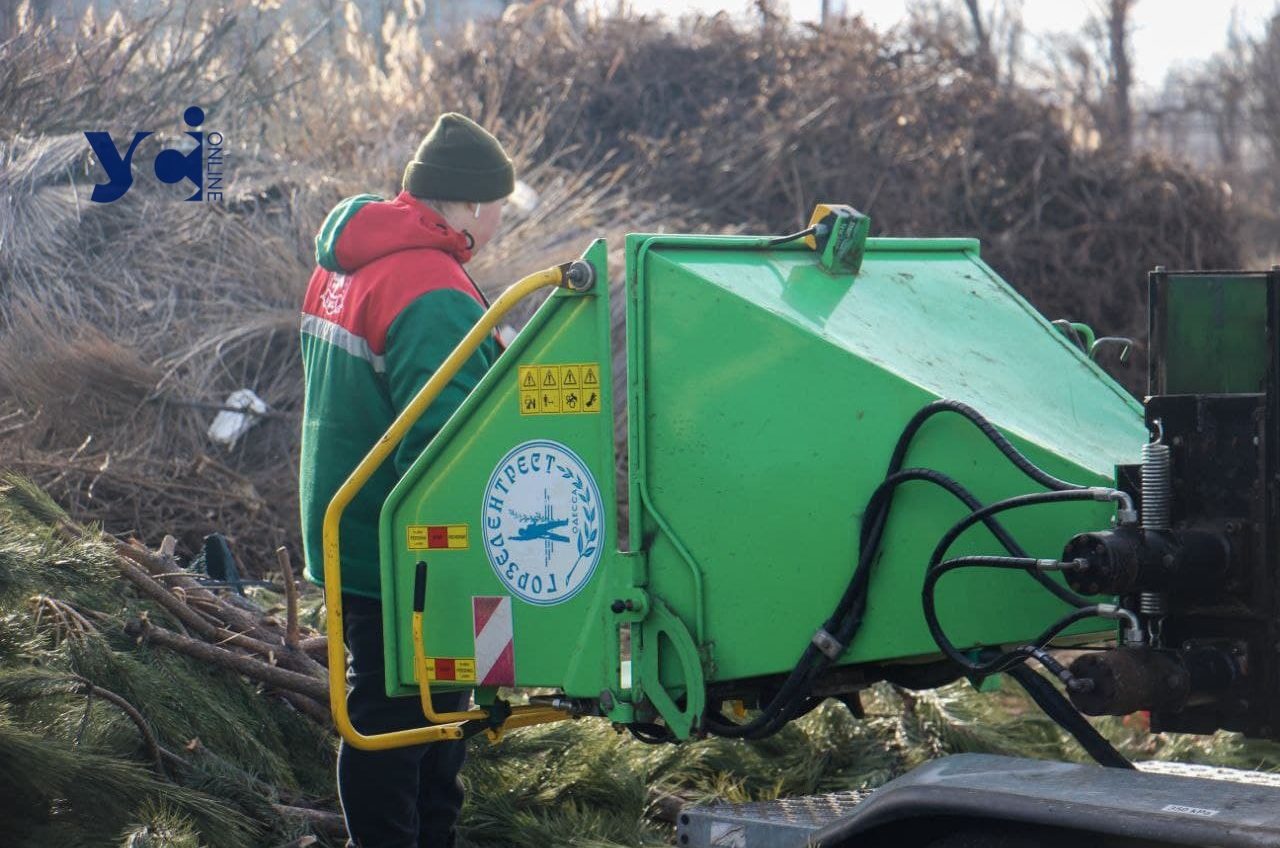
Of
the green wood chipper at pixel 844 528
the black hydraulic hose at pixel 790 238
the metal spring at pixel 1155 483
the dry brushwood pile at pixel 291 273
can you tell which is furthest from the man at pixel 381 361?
the metal spring at pixel 1155 483

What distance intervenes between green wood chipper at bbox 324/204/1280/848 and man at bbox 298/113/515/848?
0.95ft

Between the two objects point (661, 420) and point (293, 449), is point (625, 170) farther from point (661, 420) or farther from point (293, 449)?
point (661, 420)

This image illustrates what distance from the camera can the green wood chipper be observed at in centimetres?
248

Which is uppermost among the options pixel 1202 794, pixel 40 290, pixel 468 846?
pixel 40 290

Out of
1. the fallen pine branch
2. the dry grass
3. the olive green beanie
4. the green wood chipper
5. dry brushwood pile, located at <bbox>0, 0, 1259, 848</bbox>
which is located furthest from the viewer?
the dry grass

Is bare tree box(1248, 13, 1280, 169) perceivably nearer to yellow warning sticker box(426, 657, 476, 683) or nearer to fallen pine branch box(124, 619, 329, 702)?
fallen pine branch box(124, 619, 329, 702)

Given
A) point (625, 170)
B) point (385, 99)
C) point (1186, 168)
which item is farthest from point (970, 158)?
point (385, 99)

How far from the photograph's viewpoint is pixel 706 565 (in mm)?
2732

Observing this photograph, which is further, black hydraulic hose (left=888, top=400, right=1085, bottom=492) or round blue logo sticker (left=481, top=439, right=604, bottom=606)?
round blue logo sticker (left=481, top=439, right=604, bottom=606)

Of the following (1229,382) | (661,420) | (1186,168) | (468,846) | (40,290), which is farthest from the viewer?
(1186,168)

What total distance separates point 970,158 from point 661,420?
306 inches

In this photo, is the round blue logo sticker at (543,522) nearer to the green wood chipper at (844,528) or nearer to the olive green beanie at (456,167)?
the green wood chipper at (844,528)

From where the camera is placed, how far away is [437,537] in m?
3.06

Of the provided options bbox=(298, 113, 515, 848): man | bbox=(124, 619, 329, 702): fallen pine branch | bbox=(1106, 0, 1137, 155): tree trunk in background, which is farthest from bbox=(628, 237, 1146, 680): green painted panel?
bbox=(1106, 0, 1137, 155): tree trunk in background
